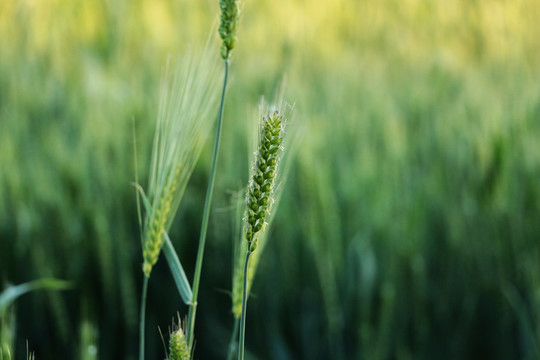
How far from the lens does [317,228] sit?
1.05 meters

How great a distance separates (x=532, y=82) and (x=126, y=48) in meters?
1.10

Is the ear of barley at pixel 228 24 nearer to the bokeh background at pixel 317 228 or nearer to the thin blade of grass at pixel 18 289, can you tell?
the thin blade of grass at pixel 18 289

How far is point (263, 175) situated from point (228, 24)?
110 mm

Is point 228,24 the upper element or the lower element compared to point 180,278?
upper

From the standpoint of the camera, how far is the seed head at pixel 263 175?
0.32 meters

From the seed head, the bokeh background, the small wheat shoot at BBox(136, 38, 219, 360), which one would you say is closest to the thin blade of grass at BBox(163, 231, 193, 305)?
the small wheat shoot at BBox(136, 38, 219, 360)

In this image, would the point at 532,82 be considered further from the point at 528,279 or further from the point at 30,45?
the point at 30,45

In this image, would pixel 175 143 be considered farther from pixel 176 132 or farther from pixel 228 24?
pixel 228 24

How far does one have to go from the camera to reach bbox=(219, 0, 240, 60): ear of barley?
0.37 metres

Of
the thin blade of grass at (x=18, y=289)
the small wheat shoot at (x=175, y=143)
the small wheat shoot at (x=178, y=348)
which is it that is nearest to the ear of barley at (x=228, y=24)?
the small wheat shoot at (x=175, y=143)

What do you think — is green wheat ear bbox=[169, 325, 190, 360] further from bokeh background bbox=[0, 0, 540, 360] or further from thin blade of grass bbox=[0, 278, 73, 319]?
bokeh background bbox=[0, 0, 540, 360]

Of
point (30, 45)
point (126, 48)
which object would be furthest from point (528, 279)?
point (30, 45)

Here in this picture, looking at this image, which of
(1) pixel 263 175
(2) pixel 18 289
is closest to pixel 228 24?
(1) pixel 263 175

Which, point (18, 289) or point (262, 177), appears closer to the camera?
point (262, 177)
